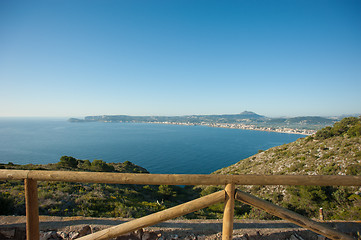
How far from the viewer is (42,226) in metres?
2.15

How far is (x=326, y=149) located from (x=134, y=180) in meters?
20.7

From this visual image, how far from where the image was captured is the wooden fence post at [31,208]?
128cm

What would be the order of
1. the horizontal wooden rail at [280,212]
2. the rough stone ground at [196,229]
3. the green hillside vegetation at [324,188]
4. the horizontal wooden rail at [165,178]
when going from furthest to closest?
1. the green hillside vegetation at [324,188]
2. the rough stone ground at [196,229]
3. the horizontal wooden rail at [280,212]
4. the horizontal wooden rail at [165,178]

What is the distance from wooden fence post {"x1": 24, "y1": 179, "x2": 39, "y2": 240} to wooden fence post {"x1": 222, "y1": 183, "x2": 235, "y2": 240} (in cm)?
157

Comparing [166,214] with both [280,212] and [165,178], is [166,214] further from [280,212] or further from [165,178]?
[280,212]

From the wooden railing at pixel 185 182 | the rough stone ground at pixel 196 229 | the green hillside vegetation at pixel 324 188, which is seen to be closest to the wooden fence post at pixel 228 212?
the wooden railing at pixel 185 182

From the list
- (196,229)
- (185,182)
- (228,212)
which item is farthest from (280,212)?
(196,229)

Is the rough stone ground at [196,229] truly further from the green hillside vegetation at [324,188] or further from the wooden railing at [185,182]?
the green hillside vegetation at [324,188]

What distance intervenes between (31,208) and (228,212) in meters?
1.66

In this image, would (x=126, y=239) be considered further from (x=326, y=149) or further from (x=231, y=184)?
(x=326, y=149)

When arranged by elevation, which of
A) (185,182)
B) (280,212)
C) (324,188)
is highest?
(185,182)

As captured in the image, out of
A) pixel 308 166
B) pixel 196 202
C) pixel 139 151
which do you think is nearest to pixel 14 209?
pixel 196 202

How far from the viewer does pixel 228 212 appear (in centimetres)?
128

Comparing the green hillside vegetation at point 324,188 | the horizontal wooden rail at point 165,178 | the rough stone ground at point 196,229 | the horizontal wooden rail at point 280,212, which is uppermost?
the horizontal wooden rail at point 165,178
